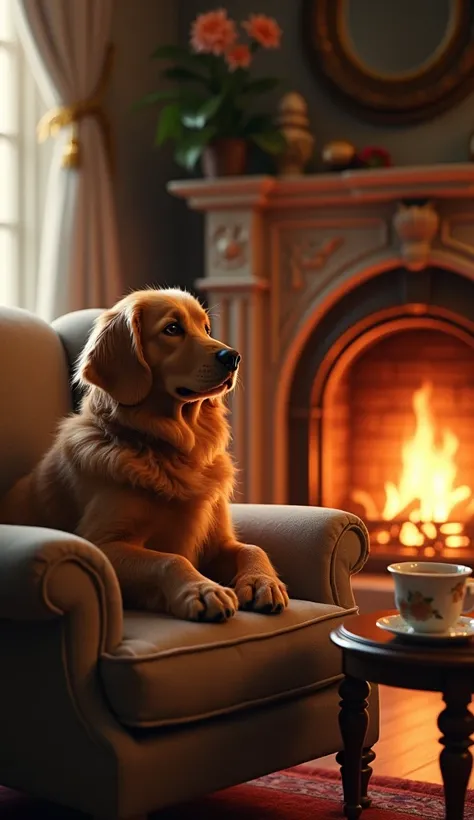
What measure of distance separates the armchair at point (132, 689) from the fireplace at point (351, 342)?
207 centimetres

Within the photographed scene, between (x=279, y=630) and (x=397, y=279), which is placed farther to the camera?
(x=397, y=279)

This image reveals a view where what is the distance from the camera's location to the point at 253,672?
1.98 m

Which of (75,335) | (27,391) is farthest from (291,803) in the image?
(75,335)

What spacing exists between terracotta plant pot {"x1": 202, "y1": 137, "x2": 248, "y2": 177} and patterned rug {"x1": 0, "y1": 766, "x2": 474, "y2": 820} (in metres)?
2.36

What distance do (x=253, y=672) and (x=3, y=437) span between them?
2.64 ft

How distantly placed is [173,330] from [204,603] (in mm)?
544

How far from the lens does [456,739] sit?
1.81 metres

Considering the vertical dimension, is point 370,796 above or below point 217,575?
below


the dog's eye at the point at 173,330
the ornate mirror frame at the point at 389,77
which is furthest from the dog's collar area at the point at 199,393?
the ornate mirror frame at the point at 389,77

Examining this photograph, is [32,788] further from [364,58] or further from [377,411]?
[364,58]

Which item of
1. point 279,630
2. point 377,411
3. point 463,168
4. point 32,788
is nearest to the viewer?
point 32,788

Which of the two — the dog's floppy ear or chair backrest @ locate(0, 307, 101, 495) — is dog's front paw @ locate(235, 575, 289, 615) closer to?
the dog's floppy ear

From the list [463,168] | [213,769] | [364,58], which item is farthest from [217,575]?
[364,58]

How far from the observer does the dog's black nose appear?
2.15 metres
